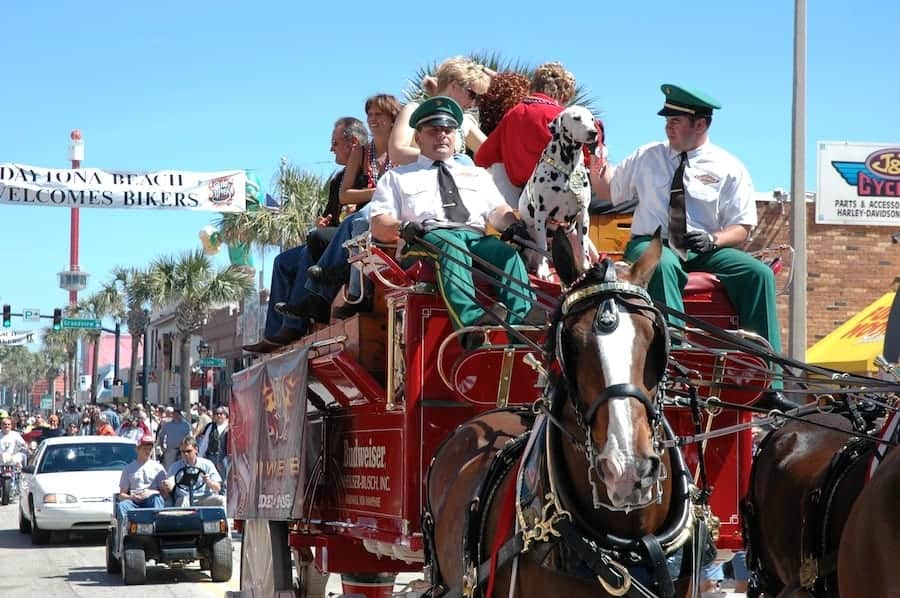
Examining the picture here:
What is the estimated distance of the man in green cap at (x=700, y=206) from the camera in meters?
6.78

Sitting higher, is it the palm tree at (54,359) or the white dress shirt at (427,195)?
the white dress shirt at (427,195)

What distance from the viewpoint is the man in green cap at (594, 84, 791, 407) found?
Result: 267 inches

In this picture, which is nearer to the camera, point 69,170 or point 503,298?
point 503,298

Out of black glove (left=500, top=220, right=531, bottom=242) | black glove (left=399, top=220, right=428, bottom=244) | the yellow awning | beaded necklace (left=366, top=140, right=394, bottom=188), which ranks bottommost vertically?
the yellow awning

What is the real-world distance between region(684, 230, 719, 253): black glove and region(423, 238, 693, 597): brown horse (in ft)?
6.34

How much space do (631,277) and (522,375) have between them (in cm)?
186

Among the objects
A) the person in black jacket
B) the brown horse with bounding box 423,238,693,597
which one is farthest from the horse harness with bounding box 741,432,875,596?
the person in black jacket

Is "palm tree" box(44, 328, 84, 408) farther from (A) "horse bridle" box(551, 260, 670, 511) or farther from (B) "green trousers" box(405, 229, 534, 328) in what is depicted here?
(A) "horse bridle" box(551, 260, 670, 511)

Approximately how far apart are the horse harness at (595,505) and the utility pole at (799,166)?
1111 centimetres

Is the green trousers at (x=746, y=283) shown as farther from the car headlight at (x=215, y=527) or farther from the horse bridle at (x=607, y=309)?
the car headlight at (x=215, y=527)

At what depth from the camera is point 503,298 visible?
640 centimetres

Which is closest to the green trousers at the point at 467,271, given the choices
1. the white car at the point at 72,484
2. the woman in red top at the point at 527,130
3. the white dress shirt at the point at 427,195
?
the white dress shirt at the point at 427,195

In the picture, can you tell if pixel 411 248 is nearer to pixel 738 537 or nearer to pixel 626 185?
pixel 626 185

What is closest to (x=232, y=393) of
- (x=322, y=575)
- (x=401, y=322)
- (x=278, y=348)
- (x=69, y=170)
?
(x=278, y=348)
